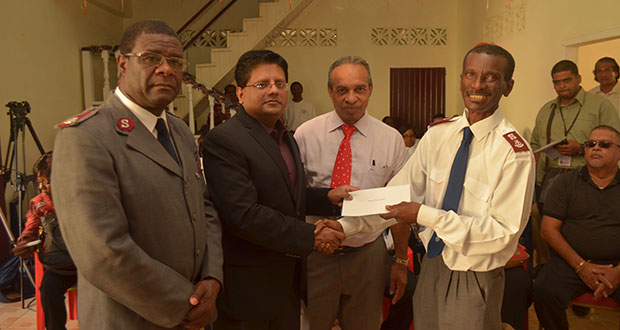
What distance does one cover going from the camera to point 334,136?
7.14 ft

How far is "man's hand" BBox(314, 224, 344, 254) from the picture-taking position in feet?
5.87

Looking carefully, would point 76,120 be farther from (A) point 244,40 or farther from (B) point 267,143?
(A) point 244,40

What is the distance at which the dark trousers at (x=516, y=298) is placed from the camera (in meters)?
2.70

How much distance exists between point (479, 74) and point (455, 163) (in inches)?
13.5

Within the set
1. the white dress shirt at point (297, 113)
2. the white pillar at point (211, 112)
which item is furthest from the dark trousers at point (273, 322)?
the white dress shirt at point (297, 113)

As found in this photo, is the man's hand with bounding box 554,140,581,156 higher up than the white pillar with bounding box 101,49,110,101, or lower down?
lower down

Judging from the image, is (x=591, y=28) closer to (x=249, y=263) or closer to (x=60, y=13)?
(x=249, y=263)

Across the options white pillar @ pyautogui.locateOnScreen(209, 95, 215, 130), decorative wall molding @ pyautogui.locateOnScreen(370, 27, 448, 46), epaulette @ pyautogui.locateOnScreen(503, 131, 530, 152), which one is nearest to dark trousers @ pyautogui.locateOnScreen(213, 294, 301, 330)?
epaulette @ pyautogui.locateOnScreen(503, 131, 530, 152)

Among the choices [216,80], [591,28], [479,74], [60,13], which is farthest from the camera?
[216,80]

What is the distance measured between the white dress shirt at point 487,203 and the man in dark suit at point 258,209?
18.7 inches

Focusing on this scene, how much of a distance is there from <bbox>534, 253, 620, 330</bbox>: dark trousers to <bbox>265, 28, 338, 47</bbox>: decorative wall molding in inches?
273

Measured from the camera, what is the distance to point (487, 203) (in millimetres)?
1585

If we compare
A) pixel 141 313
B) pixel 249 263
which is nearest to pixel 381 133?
pixel 249 263

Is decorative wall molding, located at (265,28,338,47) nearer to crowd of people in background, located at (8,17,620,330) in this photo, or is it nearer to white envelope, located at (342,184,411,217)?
crowd of people in background, located at (8,17,620,330)
